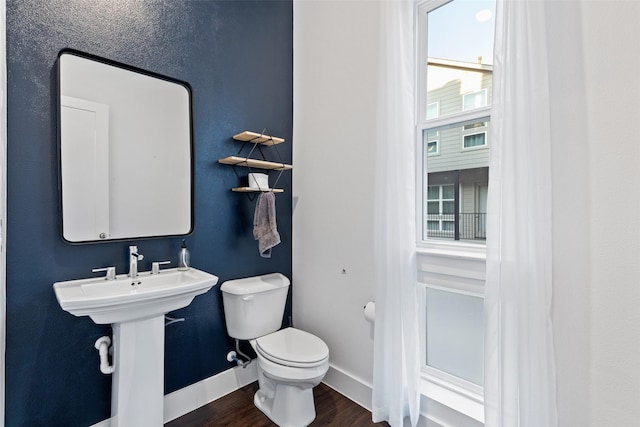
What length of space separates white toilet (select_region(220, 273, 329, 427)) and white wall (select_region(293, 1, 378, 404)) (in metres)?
0.24

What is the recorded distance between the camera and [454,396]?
5.11ft

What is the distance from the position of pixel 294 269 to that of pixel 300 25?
1817mm

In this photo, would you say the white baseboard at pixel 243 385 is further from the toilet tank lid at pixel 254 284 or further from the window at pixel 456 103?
the window at pixel 456 103

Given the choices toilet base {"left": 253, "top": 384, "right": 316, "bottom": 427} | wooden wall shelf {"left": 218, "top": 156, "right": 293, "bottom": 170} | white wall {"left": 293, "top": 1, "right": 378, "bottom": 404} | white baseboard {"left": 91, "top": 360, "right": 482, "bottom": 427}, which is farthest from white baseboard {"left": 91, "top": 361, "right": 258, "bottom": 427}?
wooden wall shelf {"left": 218, "top": 156, "right": 293, "bottom": 170}

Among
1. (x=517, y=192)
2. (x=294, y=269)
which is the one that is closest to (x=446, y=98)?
(x=517, y=192)

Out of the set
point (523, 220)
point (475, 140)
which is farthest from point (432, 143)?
point (523, 220)

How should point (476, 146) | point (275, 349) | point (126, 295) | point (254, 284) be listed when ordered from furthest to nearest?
point (254, 284) < point (275, 349) < point (476, 146) < point (126, 295)

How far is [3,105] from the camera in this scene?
3.95ft

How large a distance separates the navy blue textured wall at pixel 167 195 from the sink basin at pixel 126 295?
121mm

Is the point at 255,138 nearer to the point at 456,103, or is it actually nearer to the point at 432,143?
the point at 432,143

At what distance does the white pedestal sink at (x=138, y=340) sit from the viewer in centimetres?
133

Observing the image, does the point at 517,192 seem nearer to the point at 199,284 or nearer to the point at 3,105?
the point at 199,284

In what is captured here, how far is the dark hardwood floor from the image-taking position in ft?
5.66

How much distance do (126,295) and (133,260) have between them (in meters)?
0.41
